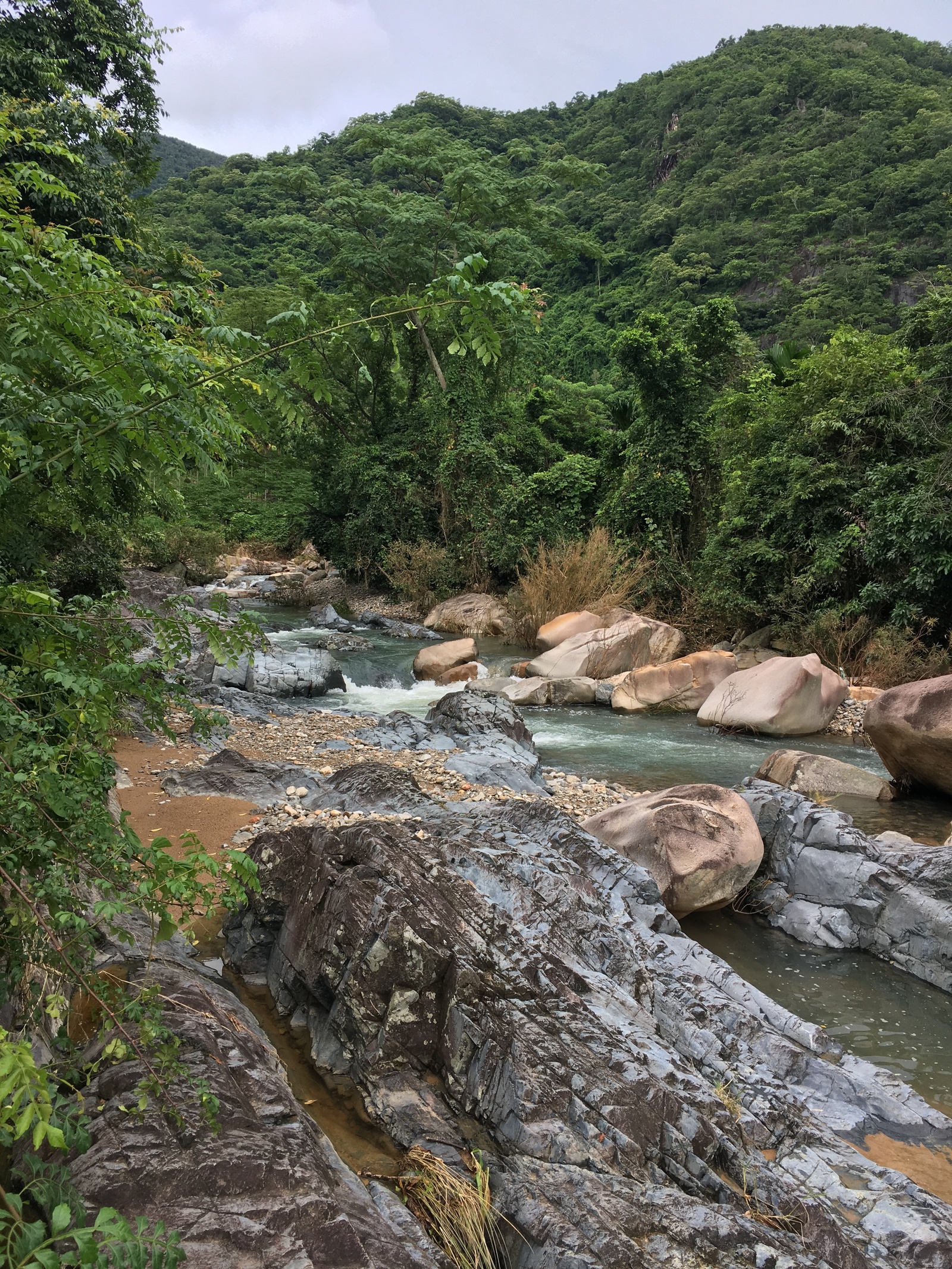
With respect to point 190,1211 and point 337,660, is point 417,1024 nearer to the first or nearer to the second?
point 190,1211

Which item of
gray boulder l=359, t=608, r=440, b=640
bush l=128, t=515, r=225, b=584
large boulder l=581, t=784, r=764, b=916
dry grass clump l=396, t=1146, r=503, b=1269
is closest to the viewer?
dry grass clump l=396, t=1146, r=503, b=1269

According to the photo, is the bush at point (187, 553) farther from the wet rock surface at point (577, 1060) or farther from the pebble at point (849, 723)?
the wet rock surface at point (577, 1060)

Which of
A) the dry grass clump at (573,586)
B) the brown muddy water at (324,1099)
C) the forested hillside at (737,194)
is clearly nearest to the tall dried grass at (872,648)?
the dry grass clump at (573,586)

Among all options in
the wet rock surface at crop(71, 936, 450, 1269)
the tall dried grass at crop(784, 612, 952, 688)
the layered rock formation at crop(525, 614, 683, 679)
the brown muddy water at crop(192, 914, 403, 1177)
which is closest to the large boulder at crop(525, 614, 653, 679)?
the layered rock formation at crop(525, 614, 683, 679)

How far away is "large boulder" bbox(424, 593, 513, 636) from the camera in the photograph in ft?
53.6

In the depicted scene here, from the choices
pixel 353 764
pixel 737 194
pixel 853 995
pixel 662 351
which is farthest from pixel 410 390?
pixel 737 194

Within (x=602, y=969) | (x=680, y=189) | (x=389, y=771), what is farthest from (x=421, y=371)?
(x=680, y=189)

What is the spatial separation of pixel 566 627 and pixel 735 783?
594cm

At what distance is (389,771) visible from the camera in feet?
19.2

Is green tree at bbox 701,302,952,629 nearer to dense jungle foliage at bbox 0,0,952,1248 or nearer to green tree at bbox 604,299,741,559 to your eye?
dense jungle foliage at bbox 0,0,952,1248

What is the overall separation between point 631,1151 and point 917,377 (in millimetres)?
12760

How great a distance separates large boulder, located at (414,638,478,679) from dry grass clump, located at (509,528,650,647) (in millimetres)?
2044

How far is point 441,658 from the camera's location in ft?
41.3

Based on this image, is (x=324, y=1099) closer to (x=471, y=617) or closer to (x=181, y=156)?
(x=471, y=617)
